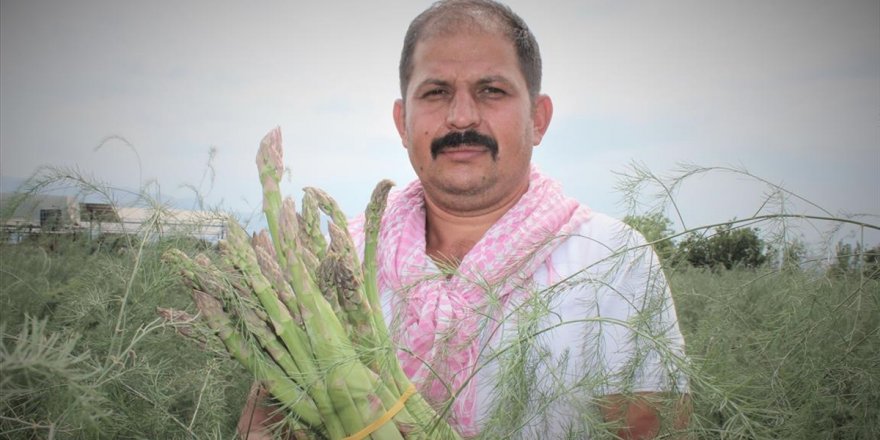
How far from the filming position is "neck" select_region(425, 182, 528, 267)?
2812 millimetres

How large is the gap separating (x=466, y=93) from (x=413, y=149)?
1.18ft

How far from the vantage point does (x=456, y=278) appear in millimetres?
2400

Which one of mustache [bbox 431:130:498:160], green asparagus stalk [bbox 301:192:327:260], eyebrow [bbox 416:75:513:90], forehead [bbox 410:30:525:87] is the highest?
forehead [bbox 410:30:525:87]

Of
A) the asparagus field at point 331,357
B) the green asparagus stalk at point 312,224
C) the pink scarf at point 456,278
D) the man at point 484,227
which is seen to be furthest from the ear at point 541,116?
the green asparagus stalk at point 312,224

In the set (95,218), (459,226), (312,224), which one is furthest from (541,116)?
(95,218)

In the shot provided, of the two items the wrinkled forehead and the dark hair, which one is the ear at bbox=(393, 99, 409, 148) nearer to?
the dark hair

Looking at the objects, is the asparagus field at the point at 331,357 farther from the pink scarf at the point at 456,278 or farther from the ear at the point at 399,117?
the ear at the point at 399,117

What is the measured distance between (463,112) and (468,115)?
3 centimetres

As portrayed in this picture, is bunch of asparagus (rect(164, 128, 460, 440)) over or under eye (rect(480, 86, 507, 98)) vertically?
under

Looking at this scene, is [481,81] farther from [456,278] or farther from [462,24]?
[456,278]

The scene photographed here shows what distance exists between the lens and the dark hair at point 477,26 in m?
2.66

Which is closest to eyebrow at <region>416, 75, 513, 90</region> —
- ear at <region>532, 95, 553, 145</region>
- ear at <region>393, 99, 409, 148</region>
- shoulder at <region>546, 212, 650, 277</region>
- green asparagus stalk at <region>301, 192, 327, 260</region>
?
ear at <region>532, 95, 553, 145</region>

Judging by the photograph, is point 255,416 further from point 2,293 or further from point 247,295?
point 2,293

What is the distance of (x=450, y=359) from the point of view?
2072mm
